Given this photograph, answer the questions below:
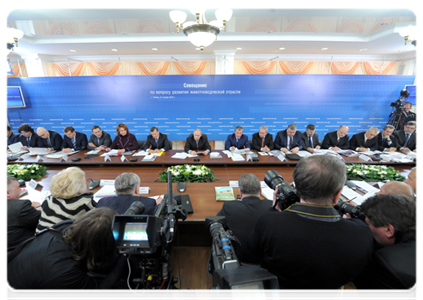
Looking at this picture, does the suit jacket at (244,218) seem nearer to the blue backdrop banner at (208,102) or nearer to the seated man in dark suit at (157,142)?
the seated man in dark suit at (157,142)

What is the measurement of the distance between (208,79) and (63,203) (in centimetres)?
485

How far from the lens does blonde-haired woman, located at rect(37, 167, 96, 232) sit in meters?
1.49

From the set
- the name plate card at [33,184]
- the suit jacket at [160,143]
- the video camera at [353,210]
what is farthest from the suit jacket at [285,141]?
the name plate card at [33,184]

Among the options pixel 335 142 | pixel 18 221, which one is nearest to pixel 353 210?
pixel 18 221

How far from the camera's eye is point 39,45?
487cm

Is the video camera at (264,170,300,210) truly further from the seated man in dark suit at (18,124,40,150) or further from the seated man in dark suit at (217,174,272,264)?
the seated man in dark suit at (18,124,40,150)

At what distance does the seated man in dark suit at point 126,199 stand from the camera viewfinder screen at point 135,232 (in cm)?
81

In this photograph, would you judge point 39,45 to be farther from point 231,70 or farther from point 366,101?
point 366,101

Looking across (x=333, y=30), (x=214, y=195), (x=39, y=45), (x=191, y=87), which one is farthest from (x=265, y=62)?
(x=39, y=45)

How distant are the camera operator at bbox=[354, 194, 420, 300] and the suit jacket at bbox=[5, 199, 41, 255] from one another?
2334 mm

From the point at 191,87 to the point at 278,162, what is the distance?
363cm

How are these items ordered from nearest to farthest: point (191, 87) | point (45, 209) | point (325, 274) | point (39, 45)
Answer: point (325, 274), point (45, 209), point (39, 45), point (191, 87)

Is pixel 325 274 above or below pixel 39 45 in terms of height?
below

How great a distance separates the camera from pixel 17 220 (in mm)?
1422
